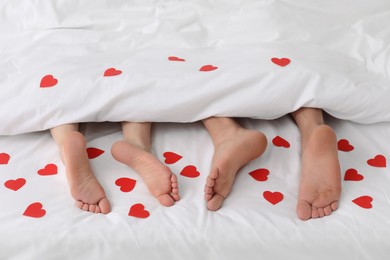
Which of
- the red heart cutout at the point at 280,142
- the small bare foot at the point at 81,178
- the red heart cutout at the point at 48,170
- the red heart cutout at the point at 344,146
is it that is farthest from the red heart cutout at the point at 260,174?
the red heart cutout at the point at 48,170

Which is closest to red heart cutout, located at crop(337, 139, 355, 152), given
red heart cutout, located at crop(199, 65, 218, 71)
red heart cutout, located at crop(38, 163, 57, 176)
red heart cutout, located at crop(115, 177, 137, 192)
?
red heart cutout, located at crop(199, 65, 218, 71)

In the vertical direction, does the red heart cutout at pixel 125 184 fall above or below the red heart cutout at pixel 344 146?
above

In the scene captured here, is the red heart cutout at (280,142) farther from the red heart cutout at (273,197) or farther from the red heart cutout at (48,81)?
the red heart cutout at (48,81)

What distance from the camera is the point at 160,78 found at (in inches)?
54.9

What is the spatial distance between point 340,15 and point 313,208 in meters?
0.79

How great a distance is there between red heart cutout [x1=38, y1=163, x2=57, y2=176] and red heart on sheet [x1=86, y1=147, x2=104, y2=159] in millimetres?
84

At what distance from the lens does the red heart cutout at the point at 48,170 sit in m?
1.29

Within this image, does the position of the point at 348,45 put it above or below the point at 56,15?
below

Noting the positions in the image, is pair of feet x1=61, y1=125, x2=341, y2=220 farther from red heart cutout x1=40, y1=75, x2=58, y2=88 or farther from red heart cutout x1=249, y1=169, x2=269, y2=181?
red heart cutout x1=40, y1=75, x2=58, y2=88

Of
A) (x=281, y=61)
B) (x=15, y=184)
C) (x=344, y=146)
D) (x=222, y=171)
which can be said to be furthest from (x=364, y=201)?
(x=15, y=184)

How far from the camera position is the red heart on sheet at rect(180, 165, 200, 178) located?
1290mm

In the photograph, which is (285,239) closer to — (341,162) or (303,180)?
(303,180)

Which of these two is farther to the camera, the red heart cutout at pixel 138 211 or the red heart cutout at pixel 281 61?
the red heart cutout at pixel 281 61

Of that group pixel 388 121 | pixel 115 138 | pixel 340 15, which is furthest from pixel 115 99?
pixel 340 15
